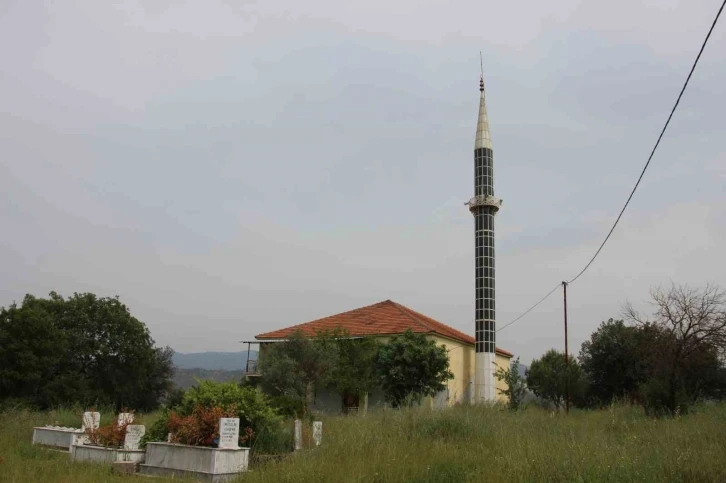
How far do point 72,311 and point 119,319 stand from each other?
3436 millimetres

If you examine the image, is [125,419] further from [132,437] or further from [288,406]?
[288,406]

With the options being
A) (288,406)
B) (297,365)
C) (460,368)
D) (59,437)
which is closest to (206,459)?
(59,437)

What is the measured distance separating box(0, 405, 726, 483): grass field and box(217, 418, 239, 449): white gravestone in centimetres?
99

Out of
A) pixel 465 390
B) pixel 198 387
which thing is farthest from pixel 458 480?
pixel 465 390

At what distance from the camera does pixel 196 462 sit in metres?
12.5

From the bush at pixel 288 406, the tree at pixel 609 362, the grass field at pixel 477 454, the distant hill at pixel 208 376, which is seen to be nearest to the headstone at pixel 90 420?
the grass field at pixel 477 454

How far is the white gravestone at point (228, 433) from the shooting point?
12.6 m

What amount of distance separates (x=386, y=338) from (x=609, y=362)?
55.5ft

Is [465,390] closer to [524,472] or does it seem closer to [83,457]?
[83,457]

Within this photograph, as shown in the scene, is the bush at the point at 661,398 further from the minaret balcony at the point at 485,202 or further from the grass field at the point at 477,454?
the minaret balcony at the point at 485,202

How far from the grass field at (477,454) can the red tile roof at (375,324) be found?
20063 millimetres

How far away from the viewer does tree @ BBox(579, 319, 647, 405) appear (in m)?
42.7

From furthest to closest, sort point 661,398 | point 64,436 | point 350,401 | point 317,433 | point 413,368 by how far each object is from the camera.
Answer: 1. point 350,401
2. point 413,368
3. point 661,398
4. point 64,436
5. point 317,433

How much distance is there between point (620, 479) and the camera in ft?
29.4
